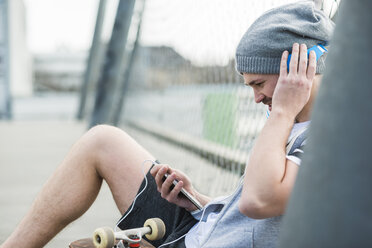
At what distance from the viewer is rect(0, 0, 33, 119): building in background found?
33.4 feet

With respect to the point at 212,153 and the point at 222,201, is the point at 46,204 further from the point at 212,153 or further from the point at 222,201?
the point at 212,153

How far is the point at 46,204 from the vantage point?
1883 mm

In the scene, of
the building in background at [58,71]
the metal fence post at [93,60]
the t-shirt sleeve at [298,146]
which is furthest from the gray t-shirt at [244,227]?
the building in background at [58,71]

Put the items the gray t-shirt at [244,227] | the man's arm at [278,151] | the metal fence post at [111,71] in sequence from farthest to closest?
the metal fence post at [111,71]
the gray t-shirt at [244,227]
the man's arm at [278,151]

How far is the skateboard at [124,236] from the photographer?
142 centimetres

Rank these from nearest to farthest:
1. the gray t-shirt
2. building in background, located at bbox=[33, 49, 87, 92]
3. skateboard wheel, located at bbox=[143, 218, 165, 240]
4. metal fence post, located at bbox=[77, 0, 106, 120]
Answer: the gray t-shirt, skateboard wheel, located at bbox=[143, 218, 165, 240], metal fence post, located at bbox=[77, 0, 106, 120], building in background, located at bbox=[33, 49, 87, 92]

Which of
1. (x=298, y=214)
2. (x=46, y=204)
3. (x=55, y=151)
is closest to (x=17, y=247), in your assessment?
(x=46, y=204)

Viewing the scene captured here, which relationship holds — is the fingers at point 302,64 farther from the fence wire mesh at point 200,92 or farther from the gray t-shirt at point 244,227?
the fence wire mesh at point 200,92

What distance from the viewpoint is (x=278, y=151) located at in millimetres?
1267

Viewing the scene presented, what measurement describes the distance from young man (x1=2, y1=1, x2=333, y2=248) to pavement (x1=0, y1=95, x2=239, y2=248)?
1.42 feet

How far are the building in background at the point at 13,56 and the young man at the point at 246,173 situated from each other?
349 inches

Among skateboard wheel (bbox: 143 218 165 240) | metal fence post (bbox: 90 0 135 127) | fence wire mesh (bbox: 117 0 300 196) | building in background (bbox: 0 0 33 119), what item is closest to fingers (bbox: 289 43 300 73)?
skateboard wheel (bbox: 143 218 165 240)

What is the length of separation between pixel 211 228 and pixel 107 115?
4798 mm

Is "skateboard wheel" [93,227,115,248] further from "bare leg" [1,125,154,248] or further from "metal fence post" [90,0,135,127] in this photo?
"metal fence post" [90,0,135,127]
